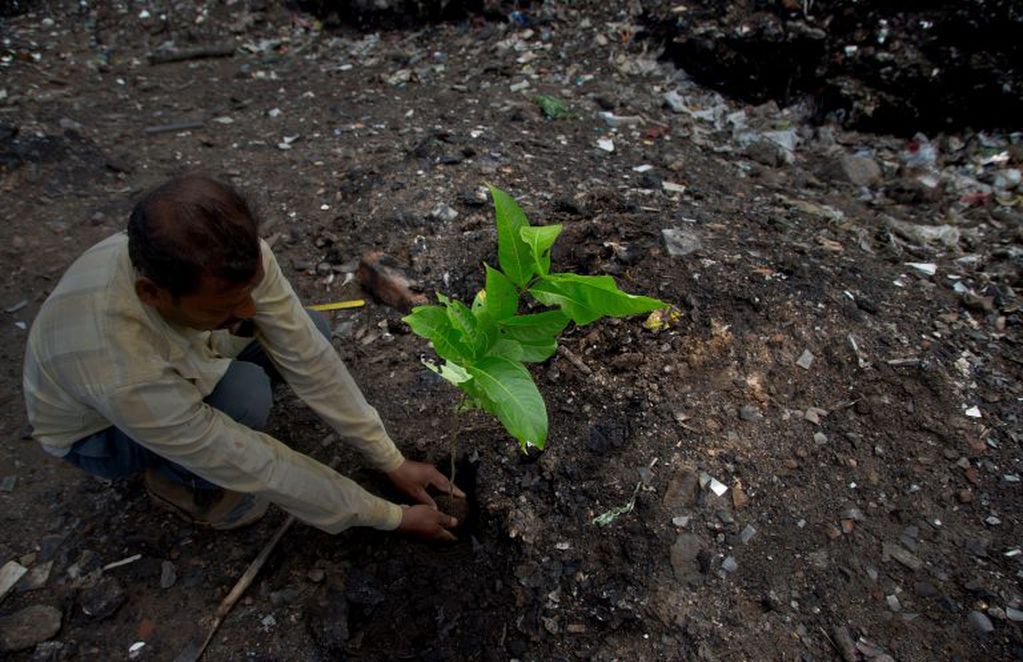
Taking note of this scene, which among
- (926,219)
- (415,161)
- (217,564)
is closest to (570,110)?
(415,161)

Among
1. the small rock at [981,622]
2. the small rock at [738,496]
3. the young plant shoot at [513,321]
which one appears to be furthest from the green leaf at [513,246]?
the small rock at [981,622]

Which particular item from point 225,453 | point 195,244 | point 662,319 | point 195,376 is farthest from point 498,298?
point 662,319

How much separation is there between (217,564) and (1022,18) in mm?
4846

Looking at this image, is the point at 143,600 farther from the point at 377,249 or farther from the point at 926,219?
the point at 926,219

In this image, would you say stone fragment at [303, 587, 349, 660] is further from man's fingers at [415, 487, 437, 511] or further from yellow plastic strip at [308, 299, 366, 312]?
yellow plastic strip at [308, 299, 366, 312]

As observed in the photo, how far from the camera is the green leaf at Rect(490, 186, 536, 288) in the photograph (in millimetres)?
1400

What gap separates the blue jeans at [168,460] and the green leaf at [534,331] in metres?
1.02

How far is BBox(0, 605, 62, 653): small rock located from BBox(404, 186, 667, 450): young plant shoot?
150 centimetres

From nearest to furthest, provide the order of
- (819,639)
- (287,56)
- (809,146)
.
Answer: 1. (819,639)
2. (809,146)
3. (287,56)

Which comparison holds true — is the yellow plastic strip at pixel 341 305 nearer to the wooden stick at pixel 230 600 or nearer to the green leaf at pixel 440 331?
the wooden stick at pixel 230 600

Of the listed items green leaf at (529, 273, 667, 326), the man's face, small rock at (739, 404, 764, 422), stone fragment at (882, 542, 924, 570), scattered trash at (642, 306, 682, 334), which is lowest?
stone fragment at (882, 542, 924, 570)

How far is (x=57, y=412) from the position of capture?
1.82 m

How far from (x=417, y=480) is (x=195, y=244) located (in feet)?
3.55

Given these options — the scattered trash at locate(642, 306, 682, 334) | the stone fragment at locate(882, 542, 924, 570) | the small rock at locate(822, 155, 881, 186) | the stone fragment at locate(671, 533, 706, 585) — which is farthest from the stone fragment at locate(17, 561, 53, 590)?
the small rock at locate(822, 155, 881, 186)
